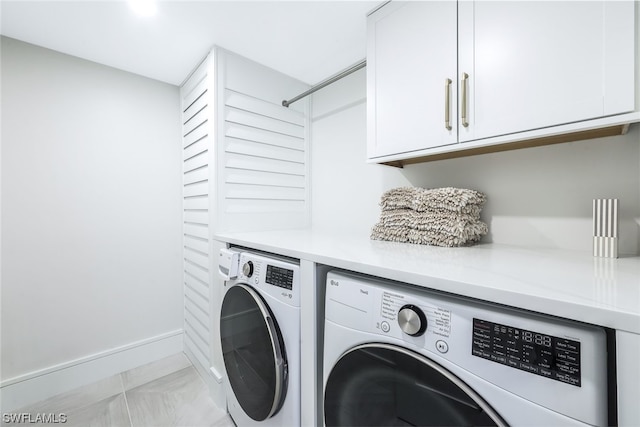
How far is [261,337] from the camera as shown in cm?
114

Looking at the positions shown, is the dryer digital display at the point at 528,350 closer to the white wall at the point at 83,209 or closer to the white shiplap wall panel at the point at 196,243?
the white shiplap wall panel at the point at 196,243

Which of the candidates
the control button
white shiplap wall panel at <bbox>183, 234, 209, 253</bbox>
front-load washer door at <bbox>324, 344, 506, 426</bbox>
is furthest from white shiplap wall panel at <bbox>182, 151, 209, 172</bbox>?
the control button

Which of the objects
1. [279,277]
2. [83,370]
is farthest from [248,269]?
[83,370]

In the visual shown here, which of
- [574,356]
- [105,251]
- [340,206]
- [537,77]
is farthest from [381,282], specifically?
[105,251]

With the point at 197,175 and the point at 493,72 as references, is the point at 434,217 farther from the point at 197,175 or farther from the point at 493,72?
the point at 197,175

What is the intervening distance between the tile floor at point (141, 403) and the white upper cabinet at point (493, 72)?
1831 millimetres

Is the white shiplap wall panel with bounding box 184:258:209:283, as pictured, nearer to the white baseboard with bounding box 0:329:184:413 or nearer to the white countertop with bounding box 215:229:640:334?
the white baseboard with bounding box 0:329:184:413

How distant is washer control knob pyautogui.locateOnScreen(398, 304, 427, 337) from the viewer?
2.08 feet

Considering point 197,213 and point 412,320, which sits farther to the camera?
point 197,213

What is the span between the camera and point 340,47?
1.63 metres

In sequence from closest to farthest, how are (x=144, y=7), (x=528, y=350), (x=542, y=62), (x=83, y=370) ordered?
(x=528, y=350), (x=542, y=62), (x=144, y=7), (x=83, y=370)

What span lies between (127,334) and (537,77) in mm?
2781

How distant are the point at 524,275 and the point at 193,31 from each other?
1.90 m

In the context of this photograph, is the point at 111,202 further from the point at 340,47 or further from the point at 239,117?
the point at 340,47
